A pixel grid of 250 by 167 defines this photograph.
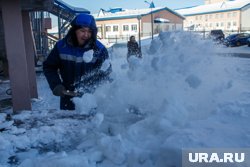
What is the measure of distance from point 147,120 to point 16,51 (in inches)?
181

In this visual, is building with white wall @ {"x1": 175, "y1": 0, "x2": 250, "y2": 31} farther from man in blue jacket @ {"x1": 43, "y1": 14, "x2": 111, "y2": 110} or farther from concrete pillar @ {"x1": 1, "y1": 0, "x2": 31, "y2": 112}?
man in blue jacket @ {"x1": 43, "y1": 14, "x2": 111, "y2": 110}

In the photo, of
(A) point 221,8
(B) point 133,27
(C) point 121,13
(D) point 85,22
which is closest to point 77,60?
(D) point 85,22

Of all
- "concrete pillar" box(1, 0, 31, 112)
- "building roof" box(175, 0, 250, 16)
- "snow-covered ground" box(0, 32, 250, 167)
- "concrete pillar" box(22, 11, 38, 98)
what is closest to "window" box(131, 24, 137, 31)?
"building roof" box(175, 0, 250, 16)

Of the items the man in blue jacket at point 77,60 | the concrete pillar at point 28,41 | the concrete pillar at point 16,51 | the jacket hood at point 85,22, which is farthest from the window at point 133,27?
the jacket hood at point 85,22

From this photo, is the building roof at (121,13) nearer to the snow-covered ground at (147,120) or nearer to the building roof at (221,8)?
the building roof at (221,8)

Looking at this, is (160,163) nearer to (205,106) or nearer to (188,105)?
(188,105)

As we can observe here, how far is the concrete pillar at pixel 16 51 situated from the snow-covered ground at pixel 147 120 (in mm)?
3571

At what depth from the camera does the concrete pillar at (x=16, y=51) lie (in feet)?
19.3

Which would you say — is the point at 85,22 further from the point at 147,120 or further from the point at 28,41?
the point at 28,41

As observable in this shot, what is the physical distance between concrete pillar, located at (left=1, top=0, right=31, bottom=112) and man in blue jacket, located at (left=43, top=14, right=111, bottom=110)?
308 centimetres

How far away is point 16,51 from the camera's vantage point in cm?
605

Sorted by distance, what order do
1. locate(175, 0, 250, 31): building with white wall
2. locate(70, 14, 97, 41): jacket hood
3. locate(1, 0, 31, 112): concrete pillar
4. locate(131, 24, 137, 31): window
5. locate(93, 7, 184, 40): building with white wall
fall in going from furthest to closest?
locate(175, 0, 250, 31): building with white wall < locate(131, 24, 137, 31): window < locate(93, 7, 184, 40): building with white wall < locate(1, 0, 31, 112): concrete pillar < locate(70, 14, 97, 41): jacket hood

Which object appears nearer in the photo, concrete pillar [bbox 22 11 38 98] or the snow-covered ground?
the snow-covered ground

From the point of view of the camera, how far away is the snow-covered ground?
5.42ft
